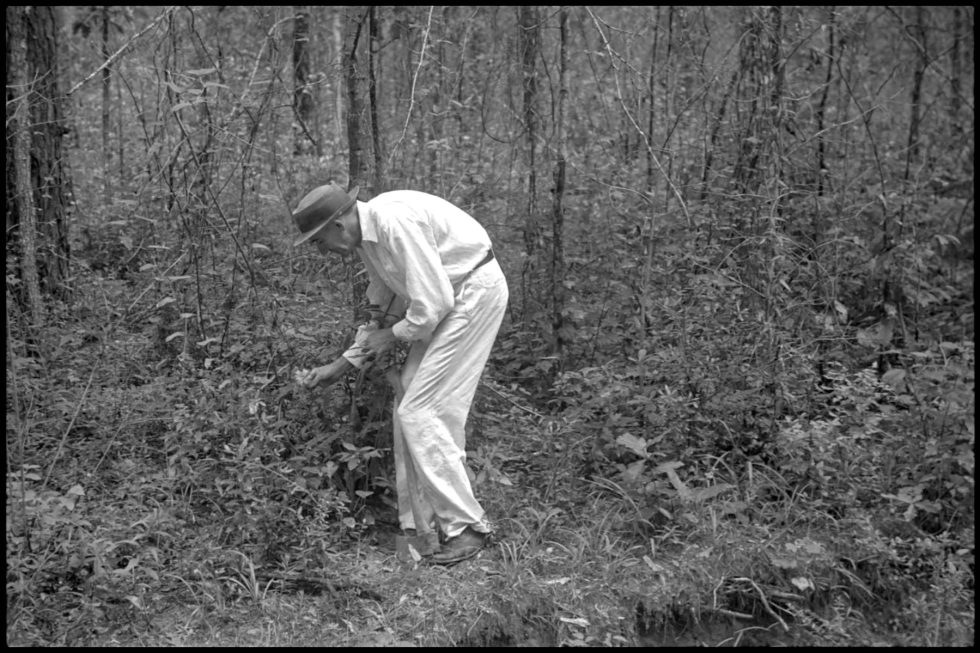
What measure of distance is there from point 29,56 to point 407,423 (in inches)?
165

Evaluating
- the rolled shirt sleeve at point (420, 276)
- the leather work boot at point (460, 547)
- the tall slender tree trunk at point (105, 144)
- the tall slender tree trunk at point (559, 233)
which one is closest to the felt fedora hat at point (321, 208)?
the rolled shirt sleeve at point (420, 276)

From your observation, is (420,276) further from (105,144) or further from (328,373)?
(105,144)

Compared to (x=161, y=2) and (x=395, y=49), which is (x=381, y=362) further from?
(x=395, y=49)

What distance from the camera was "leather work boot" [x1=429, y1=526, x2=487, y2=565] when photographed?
488cm

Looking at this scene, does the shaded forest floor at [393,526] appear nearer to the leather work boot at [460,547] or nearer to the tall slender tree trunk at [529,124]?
the leather work boot at [460,547]

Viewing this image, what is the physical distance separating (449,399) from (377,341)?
17.9 inches

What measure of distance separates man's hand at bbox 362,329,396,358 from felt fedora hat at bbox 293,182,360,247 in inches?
23.7

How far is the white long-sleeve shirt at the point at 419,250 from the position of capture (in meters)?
4.62

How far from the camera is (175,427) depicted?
17.9ft

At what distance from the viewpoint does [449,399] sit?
488cm

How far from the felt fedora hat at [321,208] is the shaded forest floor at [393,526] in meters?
0.97

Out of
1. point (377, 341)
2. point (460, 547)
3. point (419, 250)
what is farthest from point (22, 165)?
point (460, 547)

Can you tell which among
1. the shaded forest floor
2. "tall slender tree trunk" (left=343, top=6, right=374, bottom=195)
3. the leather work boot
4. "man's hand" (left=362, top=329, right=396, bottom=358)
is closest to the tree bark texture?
the shaded forest floor

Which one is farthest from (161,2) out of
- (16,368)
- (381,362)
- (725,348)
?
(725,348)
